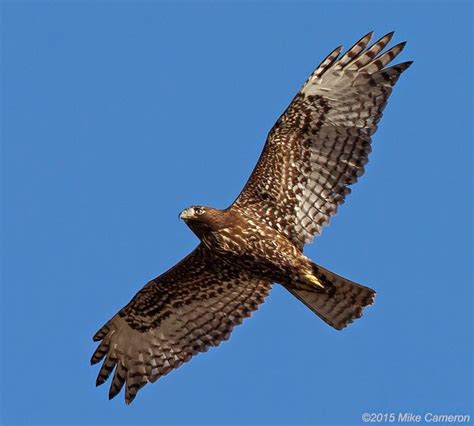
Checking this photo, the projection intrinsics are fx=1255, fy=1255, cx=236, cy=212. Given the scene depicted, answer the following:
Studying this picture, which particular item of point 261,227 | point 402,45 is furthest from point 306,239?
point 402,45

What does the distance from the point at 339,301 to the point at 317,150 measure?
6.61 feet

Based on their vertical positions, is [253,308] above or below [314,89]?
below

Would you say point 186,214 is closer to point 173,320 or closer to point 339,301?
point 173,320

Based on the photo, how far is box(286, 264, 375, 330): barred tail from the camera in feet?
53.4

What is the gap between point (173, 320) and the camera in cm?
1752

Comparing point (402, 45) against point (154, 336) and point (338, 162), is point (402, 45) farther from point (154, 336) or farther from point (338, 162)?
point (154, 336)

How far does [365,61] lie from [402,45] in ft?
1.71

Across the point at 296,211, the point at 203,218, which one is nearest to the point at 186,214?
the point at 203,218

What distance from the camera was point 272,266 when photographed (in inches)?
639

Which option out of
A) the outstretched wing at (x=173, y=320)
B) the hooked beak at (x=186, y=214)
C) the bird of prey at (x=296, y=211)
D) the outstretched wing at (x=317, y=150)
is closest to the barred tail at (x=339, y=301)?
the bird of prey at (x=296, y=211)

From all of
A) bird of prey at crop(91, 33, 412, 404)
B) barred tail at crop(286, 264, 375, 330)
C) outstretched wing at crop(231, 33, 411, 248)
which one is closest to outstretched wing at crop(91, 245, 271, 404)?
bird of prey at crop(91, 33, 412, 404)

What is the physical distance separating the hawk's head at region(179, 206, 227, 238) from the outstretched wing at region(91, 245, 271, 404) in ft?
3.21

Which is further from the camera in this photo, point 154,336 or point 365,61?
point 154,336

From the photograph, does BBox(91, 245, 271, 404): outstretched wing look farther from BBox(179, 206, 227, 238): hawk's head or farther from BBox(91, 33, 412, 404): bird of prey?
BBox(179, 206, 227, 238): hawk's head
